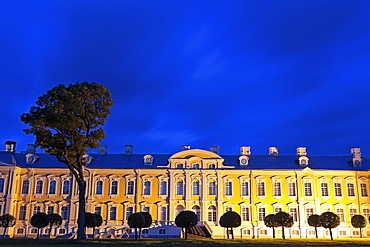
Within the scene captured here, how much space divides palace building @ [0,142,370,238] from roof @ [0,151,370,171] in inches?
9.7

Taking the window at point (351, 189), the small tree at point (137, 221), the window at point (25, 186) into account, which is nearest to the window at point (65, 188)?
the window at point (25, 186)

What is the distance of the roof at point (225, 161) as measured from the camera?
151 ft

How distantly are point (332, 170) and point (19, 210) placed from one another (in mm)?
35560

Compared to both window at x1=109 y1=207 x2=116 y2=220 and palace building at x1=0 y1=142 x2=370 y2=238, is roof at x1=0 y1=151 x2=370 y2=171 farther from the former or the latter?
window at x1=109 y1=207 x2=116 y2=220

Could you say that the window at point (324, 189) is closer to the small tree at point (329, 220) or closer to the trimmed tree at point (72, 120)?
the small tree at point (329, 220)

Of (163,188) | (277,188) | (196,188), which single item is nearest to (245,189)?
(277,188)

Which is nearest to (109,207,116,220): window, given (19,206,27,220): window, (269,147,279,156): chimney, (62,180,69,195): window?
(62,180,69,195): window

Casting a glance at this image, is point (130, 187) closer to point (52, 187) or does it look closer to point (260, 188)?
point (52, 187)

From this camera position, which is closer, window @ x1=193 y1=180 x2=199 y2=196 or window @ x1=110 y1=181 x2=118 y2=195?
window @ x1=110 y1=181 x2=118 y2=195

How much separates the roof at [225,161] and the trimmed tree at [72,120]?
15.8 metres

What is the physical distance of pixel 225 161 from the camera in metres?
47.1

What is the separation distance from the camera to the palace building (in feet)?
144

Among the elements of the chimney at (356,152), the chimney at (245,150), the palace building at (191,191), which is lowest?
the palace building at (191,191)

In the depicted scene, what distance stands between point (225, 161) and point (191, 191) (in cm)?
567
